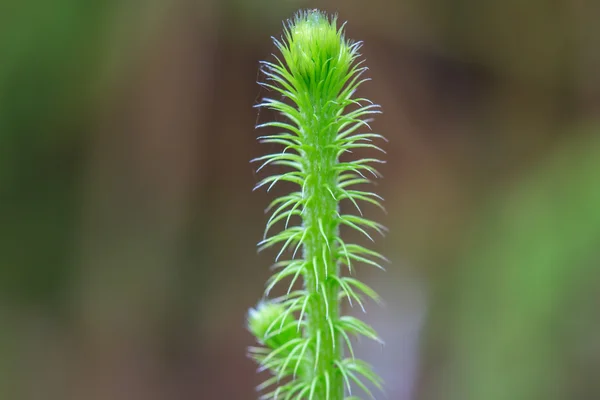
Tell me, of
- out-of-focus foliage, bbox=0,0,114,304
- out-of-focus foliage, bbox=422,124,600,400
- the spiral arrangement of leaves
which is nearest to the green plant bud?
the spiral arrangement of leaves

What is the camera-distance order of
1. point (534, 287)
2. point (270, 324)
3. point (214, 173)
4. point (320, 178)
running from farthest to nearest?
point (214, 173) → point (534, 287) → point (270, 324) → point (320, 178)

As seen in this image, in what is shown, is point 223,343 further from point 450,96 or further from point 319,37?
point 319,37

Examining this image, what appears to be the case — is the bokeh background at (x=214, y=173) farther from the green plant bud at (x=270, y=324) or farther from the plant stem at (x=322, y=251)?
the plant stem at (x=322, y=251)

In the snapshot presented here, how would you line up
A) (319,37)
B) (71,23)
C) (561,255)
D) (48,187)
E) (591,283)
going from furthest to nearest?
(48,187)
(71,23)
(561,255)
(591,283)
(319,37)

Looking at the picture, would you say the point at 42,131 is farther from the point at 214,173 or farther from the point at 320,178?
the point at 320,178

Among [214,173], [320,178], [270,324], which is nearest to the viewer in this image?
[320,178]

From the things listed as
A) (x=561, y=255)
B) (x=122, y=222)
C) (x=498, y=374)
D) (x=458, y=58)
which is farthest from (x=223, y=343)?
(x=458, y=58)

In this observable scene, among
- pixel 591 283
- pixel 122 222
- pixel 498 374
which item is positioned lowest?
pixel 498 374

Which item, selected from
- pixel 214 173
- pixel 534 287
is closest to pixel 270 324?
pixel 534 287
